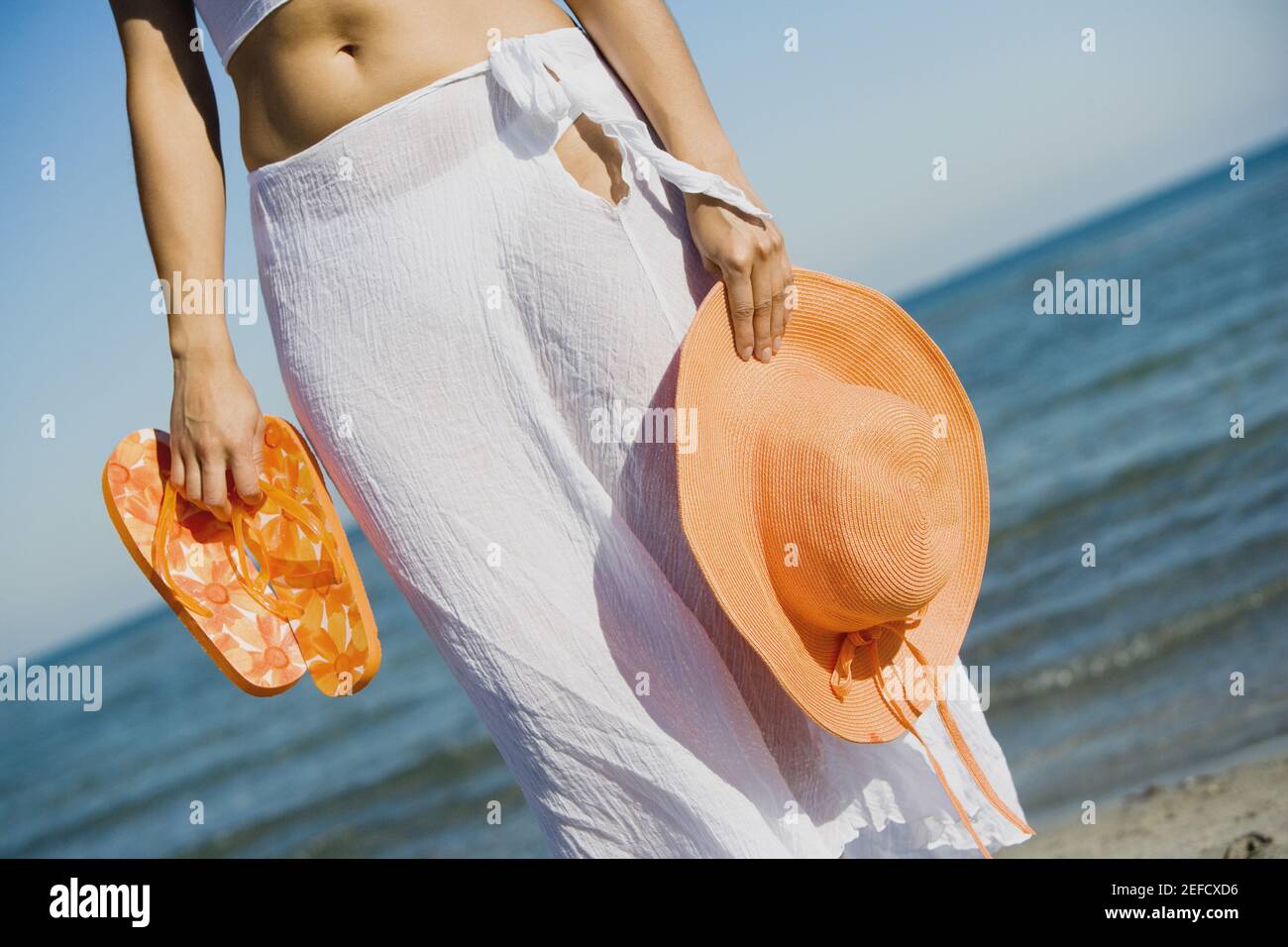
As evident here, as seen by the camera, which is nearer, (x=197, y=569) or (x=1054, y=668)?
(x=197, y=569)

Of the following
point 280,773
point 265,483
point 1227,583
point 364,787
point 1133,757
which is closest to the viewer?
point 265,483

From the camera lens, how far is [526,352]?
1.42 meters

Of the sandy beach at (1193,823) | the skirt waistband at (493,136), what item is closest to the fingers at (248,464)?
the skirt waistband at (493,136)

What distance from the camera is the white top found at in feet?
4.58

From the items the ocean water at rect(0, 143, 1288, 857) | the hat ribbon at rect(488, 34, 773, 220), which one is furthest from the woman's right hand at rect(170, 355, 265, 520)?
the ocean water at rect(0, 143, 1288, 857)

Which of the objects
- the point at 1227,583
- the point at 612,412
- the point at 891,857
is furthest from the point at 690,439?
the point at 1227,583

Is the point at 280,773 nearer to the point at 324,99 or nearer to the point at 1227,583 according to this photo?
the point at 1227,583

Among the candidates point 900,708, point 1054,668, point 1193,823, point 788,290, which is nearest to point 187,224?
point 788,290

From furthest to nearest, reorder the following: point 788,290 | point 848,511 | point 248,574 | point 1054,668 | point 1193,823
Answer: point 1054,668 → point 1193,823 → point 248,574 → point 788,290 → point 848,511

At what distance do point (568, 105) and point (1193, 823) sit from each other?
280 cm

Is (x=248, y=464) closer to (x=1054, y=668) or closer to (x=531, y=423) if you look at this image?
(x=531, y=423)

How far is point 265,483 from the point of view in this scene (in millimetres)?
1549

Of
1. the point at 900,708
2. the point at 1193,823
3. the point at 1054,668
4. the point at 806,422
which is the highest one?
the point at 806,422

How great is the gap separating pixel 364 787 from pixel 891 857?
6092 mm
